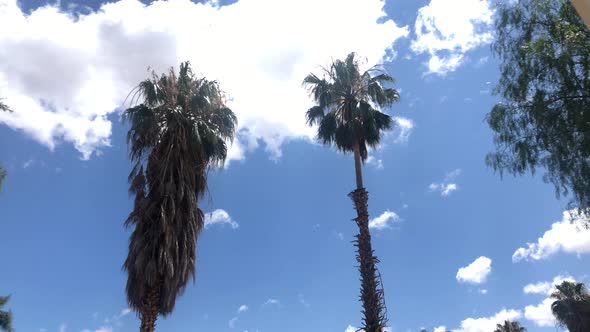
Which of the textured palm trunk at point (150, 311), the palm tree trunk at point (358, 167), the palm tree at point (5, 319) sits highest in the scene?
the palm tree trunk at point (358, 167)

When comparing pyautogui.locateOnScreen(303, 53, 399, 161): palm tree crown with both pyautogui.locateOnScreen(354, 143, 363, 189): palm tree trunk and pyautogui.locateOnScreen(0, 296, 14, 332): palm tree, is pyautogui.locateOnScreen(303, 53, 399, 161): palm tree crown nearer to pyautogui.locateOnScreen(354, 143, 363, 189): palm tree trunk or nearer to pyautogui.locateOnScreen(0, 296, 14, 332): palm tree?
pyautogui.locateOnScreen(354, 143, 363, 189): palm tree trunk

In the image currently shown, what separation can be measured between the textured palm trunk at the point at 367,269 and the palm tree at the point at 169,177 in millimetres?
5487

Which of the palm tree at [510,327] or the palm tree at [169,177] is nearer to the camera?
the palm tree at [169,177]

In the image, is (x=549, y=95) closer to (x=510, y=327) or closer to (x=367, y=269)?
(x=367, y=269)

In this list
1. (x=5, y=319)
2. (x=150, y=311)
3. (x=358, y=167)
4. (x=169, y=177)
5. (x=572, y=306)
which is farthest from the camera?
(x=572, y=306)

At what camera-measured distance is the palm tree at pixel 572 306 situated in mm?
36781

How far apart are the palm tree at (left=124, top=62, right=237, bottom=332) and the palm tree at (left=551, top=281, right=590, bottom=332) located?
33.1 metres

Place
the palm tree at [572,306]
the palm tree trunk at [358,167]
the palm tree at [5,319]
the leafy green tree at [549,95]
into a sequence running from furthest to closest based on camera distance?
the palm tree at [572,306] → the palm tree at [5,319] → the palm tree trunk at [358,167] → the leafy green tree at [549,95]

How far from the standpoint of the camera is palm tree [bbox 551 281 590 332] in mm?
36781

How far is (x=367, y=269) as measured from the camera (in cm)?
1658

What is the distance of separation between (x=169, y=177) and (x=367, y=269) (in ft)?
24.2

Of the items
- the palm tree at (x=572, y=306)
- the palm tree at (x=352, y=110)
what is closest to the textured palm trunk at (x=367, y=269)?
the palm tree at (x=352, y=110)

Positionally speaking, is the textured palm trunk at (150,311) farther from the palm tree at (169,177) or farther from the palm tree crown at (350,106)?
the palm tree crown at (350,106)

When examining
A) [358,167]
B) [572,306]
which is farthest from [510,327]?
[358,167]
